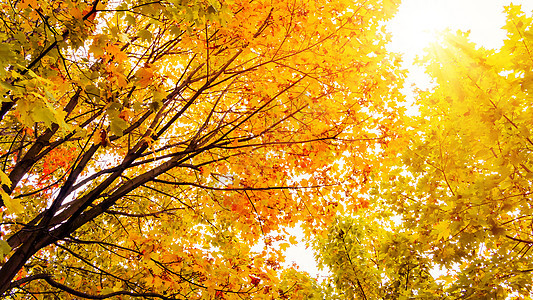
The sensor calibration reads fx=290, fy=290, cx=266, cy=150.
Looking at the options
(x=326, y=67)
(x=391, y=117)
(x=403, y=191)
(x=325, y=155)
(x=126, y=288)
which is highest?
(x=403, y=191)

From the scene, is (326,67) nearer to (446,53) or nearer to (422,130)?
(446,53)

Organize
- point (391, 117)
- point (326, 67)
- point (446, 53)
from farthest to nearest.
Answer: point (446, 53) → point (391, 117) → point (326, 67)

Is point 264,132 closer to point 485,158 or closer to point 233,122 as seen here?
point 233,122

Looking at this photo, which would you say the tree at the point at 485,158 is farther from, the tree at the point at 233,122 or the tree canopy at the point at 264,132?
the tree at the point at 233,122

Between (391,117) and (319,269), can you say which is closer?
(391,117)

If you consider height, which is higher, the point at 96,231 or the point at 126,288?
the point at 96,231

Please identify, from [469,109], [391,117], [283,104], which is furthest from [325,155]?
[469,109]

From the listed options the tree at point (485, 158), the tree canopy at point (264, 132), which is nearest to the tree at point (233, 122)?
the tree canopy at point (264, 132)

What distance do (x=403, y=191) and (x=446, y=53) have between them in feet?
9.46

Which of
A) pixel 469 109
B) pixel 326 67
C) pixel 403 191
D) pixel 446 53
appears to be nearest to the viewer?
pixel 326 67

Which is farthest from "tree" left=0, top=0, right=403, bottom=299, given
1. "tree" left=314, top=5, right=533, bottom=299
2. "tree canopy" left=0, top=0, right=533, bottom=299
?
"tree" left=314, top=5, right=533, bottom=299

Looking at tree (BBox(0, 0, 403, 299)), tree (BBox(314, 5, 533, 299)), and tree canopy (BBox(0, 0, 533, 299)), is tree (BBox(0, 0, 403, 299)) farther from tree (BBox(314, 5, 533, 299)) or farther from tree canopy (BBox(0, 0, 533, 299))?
tree (BBox(314, 5, 533, 299))

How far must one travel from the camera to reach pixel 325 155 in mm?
3916

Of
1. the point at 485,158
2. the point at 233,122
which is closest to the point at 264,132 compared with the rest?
the point at 233,122
